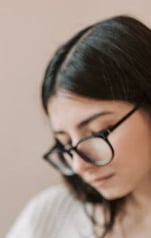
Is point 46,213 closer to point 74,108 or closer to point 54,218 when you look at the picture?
point 54,218

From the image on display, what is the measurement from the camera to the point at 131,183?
1021 millimetres

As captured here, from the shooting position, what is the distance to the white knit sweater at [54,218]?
3.81ft

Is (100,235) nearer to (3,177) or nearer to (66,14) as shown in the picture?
(3,177)

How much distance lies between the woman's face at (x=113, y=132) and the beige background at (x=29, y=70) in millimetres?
310

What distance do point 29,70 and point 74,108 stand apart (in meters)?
0.39

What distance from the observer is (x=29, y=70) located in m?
1.30

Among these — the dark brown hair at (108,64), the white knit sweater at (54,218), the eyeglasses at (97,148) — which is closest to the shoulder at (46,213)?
the white knit sweater at (54,218)

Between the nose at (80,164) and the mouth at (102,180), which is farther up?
the nose at (80,164)

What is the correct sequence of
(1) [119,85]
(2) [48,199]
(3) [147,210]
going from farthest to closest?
(2) [48,199] < (3) [147,210] < (1) [119,85]

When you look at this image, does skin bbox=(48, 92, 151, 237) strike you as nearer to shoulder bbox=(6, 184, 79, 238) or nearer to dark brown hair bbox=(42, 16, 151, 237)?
dark brown hair bbox=(42, 16, 151, 237)

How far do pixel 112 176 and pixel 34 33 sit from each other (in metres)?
0.48

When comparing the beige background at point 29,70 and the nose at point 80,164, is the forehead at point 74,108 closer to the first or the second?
the nose at point 80,164

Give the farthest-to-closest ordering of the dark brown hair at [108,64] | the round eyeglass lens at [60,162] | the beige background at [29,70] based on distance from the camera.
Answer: the beige background at [29,70], the round eyeglass lens at [60,162], the dark brown hair at [108,64]

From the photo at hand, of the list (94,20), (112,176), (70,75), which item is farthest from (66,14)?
(112,176)
